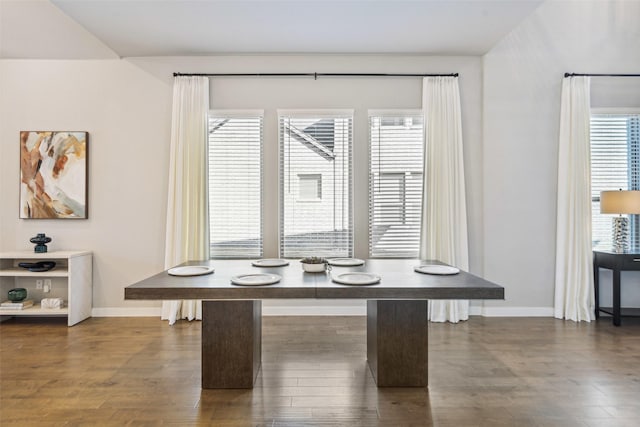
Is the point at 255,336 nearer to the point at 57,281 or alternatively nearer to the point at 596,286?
the point at 57,281

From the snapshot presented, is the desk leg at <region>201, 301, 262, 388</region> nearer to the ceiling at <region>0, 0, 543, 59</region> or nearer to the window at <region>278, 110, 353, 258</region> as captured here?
the window at <region>278, 110, 353, 258</region>

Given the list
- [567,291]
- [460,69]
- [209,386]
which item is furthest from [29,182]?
[567,291]

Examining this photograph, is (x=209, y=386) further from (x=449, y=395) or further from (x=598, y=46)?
(x=598, y=46)

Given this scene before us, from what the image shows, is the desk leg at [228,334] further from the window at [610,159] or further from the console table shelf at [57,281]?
the window at [610,159]

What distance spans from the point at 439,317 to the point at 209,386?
2.61 meters

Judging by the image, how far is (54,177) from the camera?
4.27 metres

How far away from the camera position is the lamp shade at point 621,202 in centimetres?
380

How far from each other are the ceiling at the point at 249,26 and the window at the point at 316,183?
33.7 inches

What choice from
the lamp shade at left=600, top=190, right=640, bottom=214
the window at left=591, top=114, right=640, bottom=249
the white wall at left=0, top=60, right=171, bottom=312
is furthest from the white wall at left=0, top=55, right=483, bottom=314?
the window at left=591, top=114, right=640, bottom=249

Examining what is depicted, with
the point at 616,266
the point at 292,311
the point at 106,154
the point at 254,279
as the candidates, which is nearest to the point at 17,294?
the point at 106,154

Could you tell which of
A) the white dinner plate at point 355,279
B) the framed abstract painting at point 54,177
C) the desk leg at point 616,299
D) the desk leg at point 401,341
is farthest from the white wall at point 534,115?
the framed abstract painting at point 54,177

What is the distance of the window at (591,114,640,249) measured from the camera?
432cm

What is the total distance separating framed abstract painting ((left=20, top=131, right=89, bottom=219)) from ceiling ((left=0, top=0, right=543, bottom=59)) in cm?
98

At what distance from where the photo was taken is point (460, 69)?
4.31 meters
